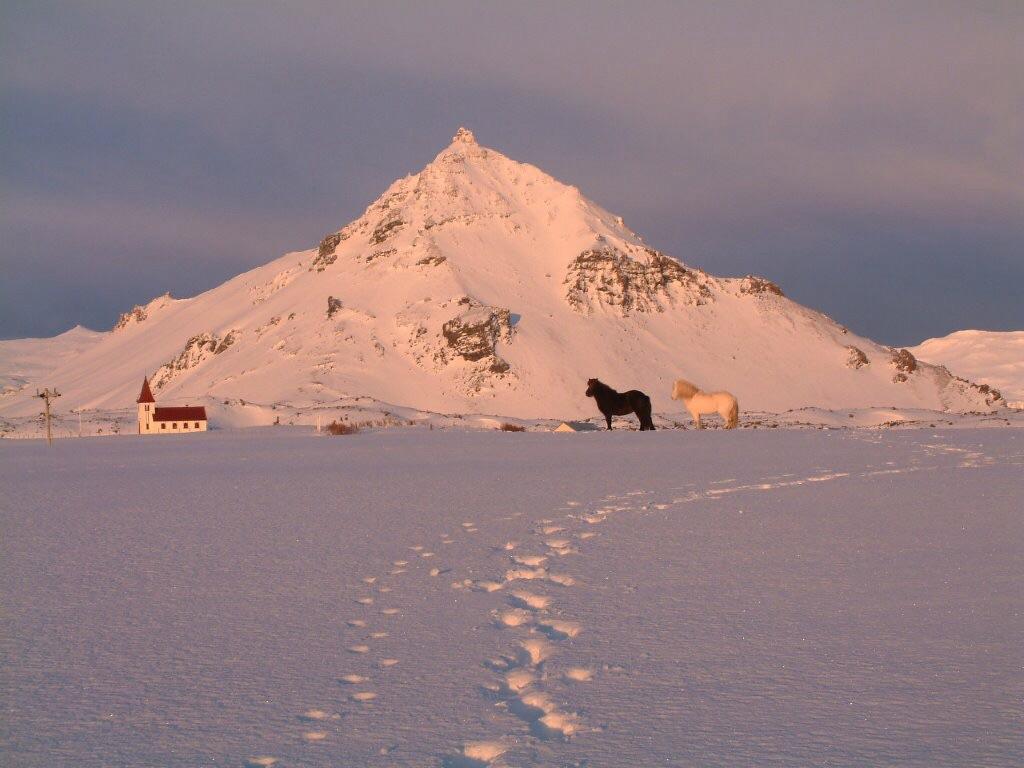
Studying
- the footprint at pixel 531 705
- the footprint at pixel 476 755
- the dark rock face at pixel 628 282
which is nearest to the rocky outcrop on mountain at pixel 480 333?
the dark rock face at pixel 628 282

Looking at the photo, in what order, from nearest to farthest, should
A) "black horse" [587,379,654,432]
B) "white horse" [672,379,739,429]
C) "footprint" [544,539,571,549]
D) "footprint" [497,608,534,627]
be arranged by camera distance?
1. "footprint" [497,608,534,627]
2. "footprint" [544,539,571,549]
3. "white horse" [672,379,739,429]
4. "black horse" [587,379,654,432]

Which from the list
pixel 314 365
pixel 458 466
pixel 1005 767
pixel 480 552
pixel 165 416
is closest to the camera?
pixel 1005 767

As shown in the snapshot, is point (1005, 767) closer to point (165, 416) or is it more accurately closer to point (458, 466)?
point (458, 466)

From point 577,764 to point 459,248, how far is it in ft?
350

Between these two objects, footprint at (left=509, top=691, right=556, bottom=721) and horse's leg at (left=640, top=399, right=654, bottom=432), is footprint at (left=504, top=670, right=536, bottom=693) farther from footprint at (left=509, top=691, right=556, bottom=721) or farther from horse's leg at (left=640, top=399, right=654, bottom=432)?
horse's leg at (left=640, top=399, right=654, bottom=432)

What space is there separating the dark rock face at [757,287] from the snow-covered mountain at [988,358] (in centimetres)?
4706

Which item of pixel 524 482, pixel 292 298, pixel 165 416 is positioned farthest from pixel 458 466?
pixel 292 298

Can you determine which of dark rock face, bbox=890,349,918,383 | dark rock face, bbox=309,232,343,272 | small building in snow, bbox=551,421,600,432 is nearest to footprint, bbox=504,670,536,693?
small building in snow, bbox=551,421,600,432

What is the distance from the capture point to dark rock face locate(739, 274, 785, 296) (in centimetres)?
11562

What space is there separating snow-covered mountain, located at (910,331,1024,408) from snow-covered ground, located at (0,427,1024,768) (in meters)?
149

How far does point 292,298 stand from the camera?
110250 millimetres

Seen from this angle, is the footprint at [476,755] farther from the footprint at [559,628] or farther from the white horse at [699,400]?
the white horse at [699,400]

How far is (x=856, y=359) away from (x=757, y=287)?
17.8 metres

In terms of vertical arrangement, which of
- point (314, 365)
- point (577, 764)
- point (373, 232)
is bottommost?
point (577, 764)
